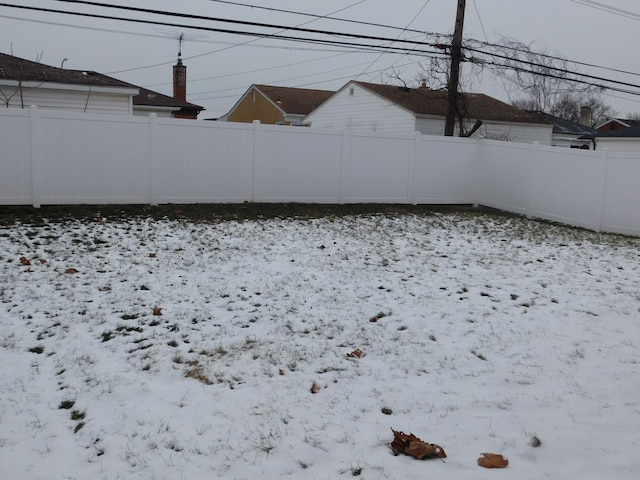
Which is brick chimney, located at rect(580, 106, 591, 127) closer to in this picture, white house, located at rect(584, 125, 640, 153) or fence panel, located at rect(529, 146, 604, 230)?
white house, located at rect(584, 125, 640, 153)

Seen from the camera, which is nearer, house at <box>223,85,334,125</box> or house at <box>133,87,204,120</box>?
house at <box>133,87,204,120</box>

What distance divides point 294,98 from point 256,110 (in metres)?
3.05

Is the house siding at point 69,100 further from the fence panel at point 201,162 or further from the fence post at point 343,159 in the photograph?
the fence post at point 343,159

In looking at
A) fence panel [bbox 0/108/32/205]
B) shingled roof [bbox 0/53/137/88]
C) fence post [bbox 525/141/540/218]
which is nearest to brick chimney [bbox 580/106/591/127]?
fence post [bbox 525/141/540/218]

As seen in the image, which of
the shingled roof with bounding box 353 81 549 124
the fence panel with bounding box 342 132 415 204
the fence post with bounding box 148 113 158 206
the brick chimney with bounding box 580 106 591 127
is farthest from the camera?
the brick chimney with bounding box 580 106 591 127

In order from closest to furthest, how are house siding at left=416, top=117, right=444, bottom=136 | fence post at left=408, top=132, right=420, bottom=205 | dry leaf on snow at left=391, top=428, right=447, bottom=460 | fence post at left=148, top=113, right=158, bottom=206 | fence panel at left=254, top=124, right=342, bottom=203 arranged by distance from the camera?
dry leaf on snow at left=391, top=428, right=447, bottom=460 → fence post at left=148, top=113, right=158, bottom=206 → fence panel at left=254, top=124, right=342, bottom=203 → fence post at left=408, top=132, right=420, bottom=205 → house siding at left=416, top=117, right=444, bottom=136

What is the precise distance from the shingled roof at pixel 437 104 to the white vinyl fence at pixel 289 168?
7619 mm

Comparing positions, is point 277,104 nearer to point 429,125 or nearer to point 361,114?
point 361,114

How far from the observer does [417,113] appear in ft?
72.8

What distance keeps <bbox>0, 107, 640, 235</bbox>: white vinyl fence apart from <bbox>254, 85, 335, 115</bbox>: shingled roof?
65.1 ft

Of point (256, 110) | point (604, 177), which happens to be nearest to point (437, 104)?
point (604, 177)

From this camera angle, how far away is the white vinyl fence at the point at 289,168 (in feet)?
34.7

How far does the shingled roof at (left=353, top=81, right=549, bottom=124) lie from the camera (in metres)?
22.9

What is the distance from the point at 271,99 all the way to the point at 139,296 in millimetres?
30732
